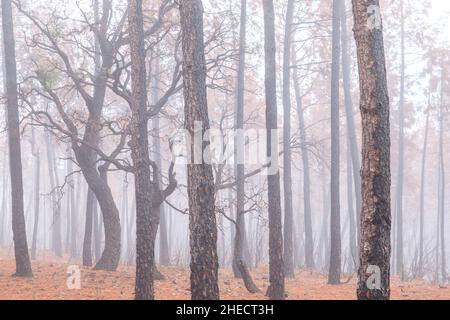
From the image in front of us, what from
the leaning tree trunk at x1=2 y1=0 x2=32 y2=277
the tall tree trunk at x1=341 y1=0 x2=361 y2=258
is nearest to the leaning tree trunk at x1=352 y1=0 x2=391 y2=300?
the leaning tree trunk at x1=2 y1=0 x2=32 y2=277

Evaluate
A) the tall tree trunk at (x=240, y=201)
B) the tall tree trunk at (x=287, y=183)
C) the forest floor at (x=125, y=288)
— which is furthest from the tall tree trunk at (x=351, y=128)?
the tall tree trunk at (x=240, y=201)

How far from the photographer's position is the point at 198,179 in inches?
324

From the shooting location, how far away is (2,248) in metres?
28.5

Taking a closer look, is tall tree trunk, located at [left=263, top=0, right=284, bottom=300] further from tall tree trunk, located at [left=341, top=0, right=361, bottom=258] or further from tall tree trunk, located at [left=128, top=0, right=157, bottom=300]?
tall tree trunk, located at [left=341, top=0, right=361, bottom=258]

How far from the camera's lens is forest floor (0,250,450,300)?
11.2 m

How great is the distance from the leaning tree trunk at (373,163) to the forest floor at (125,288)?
534 centimetres

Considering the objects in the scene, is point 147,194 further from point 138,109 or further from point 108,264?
point 108,264

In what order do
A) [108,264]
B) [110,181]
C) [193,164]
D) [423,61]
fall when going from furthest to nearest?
1. [110,181]
2. [423,61]
3. [108,264]
4. [193,164]

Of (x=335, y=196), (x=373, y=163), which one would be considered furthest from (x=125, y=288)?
(x=373, y=163)

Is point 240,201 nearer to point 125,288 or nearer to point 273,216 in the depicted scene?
point 273,216

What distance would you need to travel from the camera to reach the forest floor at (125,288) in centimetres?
1125

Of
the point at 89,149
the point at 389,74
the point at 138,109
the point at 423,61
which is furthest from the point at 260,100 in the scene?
the point at 138,109

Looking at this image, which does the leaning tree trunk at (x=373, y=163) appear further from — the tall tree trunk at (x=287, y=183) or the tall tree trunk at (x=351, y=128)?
the tall tree trunk at (x=351, y=128)

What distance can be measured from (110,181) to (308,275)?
30836 millimetres
